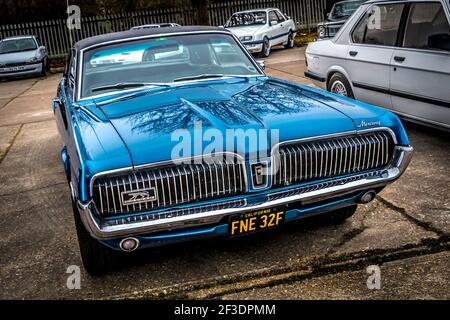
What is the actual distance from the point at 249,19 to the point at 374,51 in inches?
456

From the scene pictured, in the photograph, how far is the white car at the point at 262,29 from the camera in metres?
16.2

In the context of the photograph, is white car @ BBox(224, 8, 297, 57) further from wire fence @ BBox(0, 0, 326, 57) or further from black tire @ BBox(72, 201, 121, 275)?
black tire @ BBox(72, 201, 121, 275)

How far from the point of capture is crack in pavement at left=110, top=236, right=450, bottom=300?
10.7 feet

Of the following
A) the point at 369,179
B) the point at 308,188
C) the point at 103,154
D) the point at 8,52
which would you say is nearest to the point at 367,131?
the point at 369,179

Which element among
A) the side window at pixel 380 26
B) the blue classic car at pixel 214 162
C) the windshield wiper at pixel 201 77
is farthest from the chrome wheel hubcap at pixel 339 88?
the blue classic car at pixel 214 162

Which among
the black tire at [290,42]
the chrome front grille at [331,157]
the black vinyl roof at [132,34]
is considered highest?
the black vinyl roof at [132,34]

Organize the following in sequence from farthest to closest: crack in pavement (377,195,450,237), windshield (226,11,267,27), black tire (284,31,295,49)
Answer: black tire (284,31,295,49) → windshield (226,11,267,27) → crack in pavement (377,195,450,237)

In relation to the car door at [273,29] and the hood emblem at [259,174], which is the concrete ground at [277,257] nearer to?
the hood emblem at [259,174]

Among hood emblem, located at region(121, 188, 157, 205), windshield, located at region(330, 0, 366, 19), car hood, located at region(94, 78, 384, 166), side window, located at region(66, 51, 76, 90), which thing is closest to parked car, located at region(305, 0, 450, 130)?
car hood, located at region(94, 78, 384, 166)

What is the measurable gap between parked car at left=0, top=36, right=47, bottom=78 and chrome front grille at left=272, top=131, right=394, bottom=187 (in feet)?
50.2

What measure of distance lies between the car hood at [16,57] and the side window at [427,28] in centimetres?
1370

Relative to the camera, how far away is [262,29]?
16.5m

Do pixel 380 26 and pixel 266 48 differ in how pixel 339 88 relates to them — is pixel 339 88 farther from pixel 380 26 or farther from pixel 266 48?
pixel 266 48

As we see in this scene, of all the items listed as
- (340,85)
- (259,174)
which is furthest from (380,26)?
(259,174)
